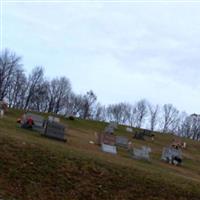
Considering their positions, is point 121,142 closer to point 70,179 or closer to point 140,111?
point 70,179

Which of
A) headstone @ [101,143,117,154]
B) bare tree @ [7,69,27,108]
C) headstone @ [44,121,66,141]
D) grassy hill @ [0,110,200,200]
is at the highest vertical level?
bare tree @ [7,69,27,108]

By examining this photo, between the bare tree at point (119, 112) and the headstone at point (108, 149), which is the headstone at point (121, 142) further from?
the bare tree at point (119, 112)

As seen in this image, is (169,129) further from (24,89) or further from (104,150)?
(104,150)

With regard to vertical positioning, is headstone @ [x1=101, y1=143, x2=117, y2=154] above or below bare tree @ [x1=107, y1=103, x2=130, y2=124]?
below

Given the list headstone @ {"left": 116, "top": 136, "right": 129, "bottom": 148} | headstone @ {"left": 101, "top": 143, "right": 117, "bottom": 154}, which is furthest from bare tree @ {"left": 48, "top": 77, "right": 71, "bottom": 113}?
headstone @ {"left": 101, "top": 143, "right": 117, "bottom": 154}

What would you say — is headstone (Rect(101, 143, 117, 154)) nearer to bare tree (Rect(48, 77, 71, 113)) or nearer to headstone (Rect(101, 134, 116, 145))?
headstone (Rect(101, 134, 116, 145))

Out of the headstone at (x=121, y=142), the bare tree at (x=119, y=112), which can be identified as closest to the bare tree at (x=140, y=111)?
the bare tree at (x=119, y=112)

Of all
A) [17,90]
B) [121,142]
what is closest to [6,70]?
[17,90]

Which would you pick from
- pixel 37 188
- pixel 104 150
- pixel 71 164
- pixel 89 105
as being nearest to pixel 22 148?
pixel 71 164

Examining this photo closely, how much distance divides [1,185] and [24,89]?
7582cm

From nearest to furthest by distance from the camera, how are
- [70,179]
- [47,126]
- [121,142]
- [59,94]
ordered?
[70,179], [47,126], [121,142], [59,94]

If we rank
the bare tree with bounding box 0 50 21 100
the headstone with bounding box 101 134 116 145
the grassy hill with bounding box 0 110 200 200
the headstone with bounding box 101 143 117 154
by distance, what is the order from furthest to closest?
the bare tree with bounding box 0 50 21 100 < the headstone with bounding box 101 134 116 145 < the headstone with bounding box 101 143 117 154 < the grassy hill with bounding box 0 110 200 200

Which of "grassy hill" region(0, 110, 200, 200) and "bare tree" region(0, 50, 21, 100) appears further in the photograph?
"bare tree" region(0, 50, 21, 100)

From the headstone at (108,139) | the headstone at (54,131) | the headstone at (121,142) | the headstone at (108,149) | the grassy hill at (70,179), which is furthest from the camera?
the headstone at (121,142)
